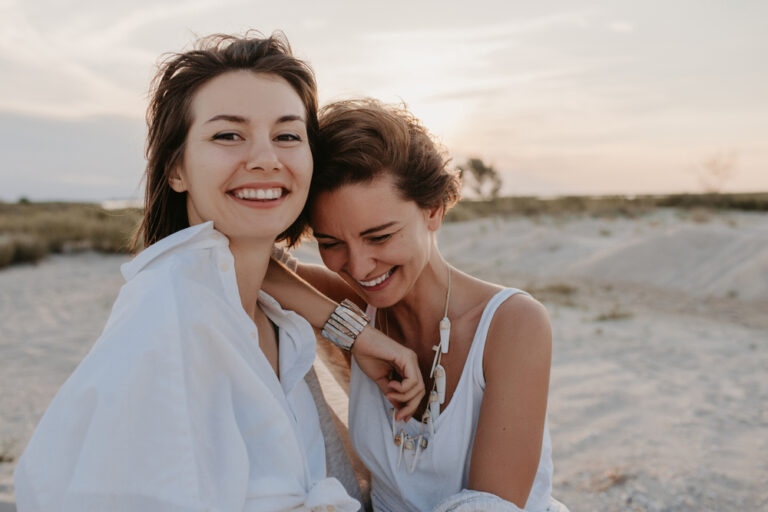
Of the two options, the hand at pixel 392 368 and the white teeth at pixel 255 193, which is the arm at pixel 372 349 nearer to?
the hand at pixel 392 368

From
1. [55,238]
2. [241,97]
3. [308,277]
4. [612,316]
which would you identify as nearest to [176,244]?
[241,97]

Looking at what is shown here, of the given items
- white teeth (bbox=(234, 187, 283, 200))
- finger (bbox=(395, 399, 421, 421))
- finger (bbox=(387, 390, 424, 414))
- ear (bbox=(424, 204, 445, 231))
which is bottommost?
finger (bbox=(395, 399, 421, 421))

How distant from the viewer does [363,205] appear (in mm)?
2367

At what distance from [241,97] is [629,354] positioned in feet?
21.5

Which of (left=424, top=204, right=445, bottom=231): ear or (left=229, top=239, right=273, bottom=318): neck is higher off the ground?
(left=424, top=204, right=445, bottom=231): ear

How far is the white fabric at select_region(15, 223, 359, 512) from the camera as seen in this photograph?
1.54 metres

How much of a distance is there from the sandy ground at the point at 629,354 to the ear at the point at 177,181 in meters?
1.43

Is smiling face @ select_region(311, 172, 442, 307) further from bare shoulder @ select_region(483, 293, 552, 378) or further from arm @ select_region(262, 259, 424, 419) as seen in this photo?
bare shoulder @ select_region(483, 293, 552, 378)

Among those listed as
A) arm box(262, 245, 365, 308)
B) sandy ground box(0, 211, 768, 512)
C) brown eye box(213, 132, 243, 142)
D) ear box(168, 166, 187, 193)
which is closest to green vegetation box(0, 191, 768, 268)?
sandy ground box(0, 211, 768, 512)

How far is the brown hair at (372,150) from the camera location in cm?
234

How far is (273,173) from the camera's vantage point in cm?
206

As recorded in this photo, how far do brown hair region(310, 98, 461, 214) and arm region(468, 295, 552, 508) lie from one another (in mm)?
696

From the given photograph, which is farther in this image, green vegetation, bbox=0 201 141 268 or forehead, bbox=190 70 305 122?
green vegetation, bbox=0 201 141 268

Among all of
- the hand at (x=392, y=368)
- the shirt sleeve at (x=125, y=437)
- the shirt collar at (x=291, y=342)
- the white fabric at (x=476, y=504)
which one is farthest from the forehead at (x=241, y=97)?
the white fabric at (x=476, y=504)
